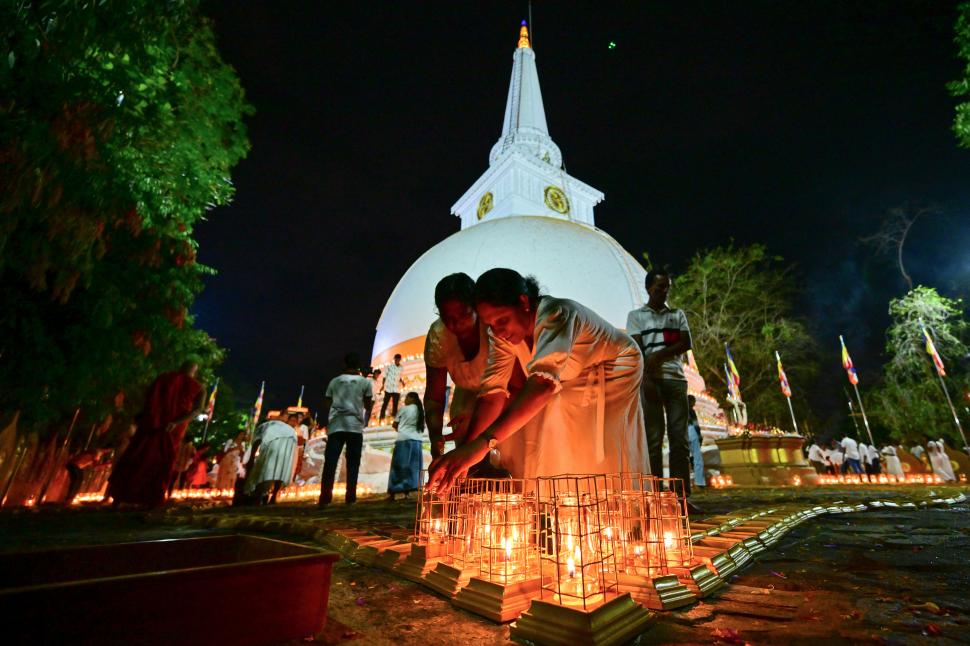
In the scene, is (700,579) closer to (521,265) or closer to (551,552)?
(551,552)

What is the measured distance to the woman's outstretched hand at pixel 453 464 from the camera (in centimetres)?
174

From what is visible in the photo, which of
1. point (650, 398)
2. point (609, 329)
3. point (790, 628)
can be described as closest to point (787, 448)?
point (650, 398)

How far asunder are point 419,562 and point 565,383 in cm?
110

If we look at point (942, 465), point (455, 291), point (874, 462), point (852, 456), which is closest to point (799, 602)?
point (455, 291)

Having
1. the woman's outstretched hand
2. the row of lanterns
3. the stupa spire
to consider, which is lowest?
the row of lanterns

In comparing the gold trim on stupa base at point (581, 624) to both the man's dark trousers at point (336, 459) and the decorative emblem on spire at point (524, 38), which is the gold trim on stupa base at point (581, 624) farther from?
the decorative emblem on spire at point (524, 38)

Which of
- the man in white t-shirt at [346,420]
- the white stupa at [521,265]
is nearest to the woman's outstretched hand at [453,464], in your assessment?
the man in white t-shirt at [346,420]

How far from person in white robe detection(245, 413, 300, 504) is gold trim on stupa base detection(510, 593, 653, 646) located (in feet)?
17.6

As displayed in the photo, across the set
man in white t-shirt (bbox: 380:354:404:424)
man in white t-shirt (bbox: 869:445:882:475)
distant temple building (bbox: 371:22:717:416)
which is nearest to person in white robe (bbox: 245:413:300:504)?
man in white t-shirt (bbox: 380:354:404:424)

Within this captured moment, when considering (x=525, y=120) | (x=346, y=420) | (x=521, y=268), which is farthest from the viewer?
(x=525, y=120)

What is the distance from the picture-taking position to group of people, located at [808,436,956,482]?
1008cm

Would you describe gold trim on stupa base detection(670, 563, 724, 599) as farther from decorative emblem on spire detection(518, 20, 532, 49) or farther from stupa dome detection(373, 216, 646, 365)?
decorative emblem on spire detection(518, 20, 532, 49)

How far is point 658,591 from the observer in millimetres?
1340

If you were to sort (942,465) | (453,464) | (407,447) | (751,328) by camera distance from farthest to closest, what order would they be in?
(751,328)
(942,465)
(407,447)
(453,464)
